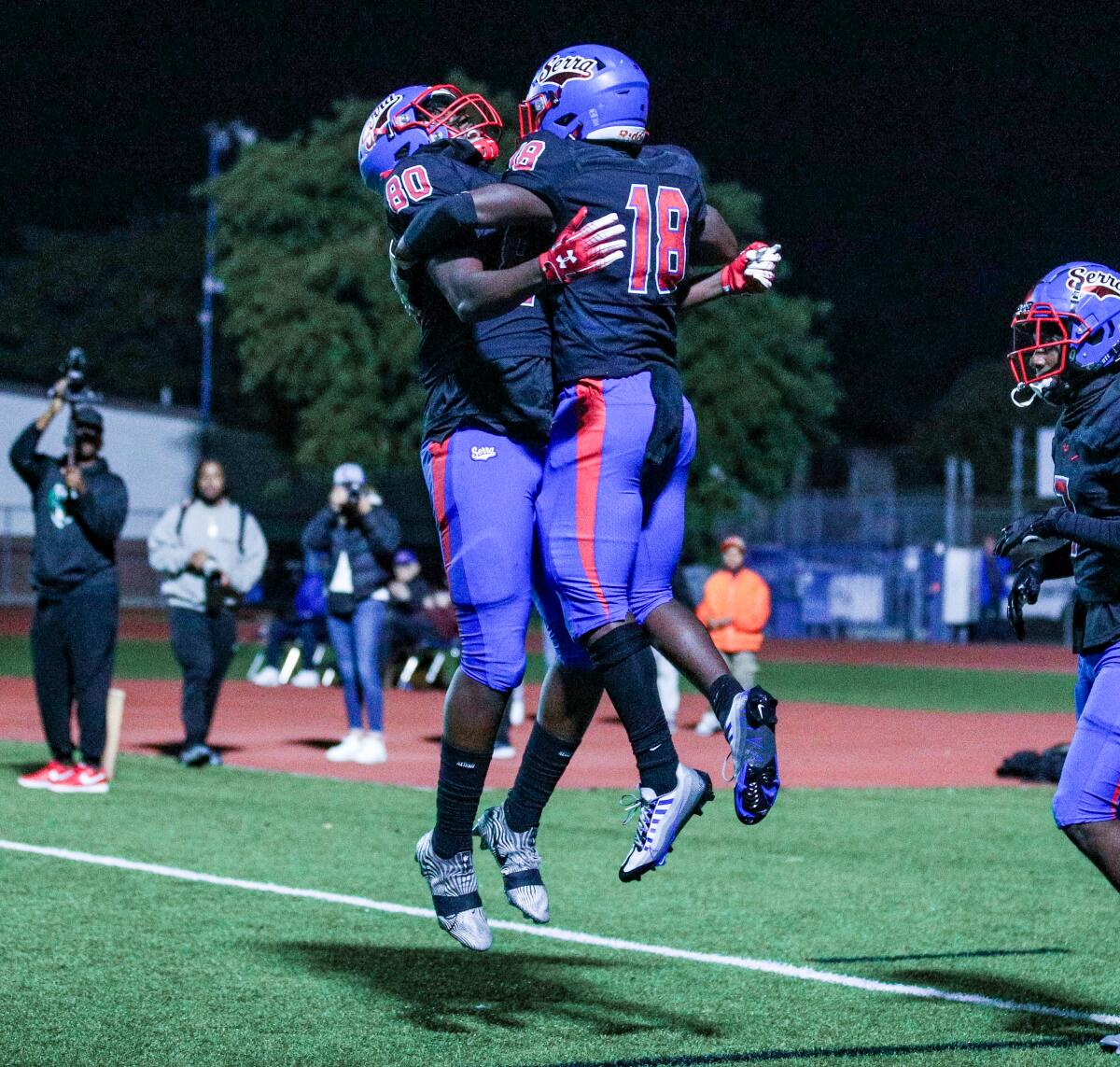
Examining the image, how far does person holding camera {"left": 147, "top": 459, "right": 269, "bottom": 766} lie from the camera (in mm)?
14234

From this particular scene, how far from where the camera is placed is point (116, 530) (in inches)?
492

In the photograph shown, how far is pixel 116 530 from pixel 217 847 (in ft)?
10.1

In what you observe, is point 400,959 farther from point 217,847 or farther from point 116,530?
point 116,530

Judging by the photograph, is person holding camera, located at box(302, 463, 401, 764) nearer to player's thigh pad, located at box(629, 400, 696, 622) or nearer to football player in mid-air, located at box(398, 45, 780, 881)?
player's thigh pad, located at box(629, 400, 696, 622)

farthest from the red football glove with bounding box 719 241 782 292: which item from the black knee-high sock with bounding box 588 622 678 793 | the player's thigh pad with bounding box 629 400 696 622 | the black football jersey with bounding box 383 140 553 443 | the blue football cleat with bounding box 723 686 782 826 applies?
the blue football cleat with bounding box 723 686 782 826

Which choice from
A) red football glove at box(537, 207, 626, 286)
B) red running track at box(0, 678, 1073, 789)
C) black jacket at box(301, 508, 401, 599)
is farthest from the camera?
red running track at box(0, 678, 1073, 789)

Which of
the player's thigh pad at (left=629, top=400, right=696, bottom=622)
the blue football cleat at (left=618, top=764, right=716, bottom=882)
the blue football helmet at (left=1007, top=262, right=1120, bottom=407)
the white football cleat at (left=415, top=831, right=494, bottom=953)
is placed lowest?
the white football cleat at (left=415, top=831, right=494, bottom=953)

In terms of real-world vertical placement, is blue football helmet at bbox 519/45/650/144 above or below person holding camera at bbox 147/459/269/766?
above

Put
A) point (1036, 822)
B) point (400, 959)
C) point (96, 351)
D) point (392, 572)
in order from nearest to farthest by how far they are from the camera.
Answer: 1. point (400, 959)
2. point (1036, 822)
3. point (392, 572)
4. point (96, 351)

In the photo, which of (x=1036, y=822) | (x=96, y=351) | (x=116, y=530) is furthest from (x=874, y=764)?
(x=96, y=351)

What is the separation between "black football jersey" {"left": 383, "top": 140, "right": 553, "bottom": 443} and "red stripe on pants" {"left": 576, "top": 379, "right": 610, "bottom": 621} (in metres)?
0.17

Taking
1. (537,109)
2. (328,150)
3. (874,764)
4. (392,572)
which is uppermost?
(328,150)

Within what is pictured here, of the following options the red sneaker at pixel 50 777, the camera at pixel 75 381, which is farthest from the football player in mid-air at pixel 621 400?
the red sneaker at pixel 50 777

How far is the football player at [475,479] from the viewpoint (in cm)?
582
